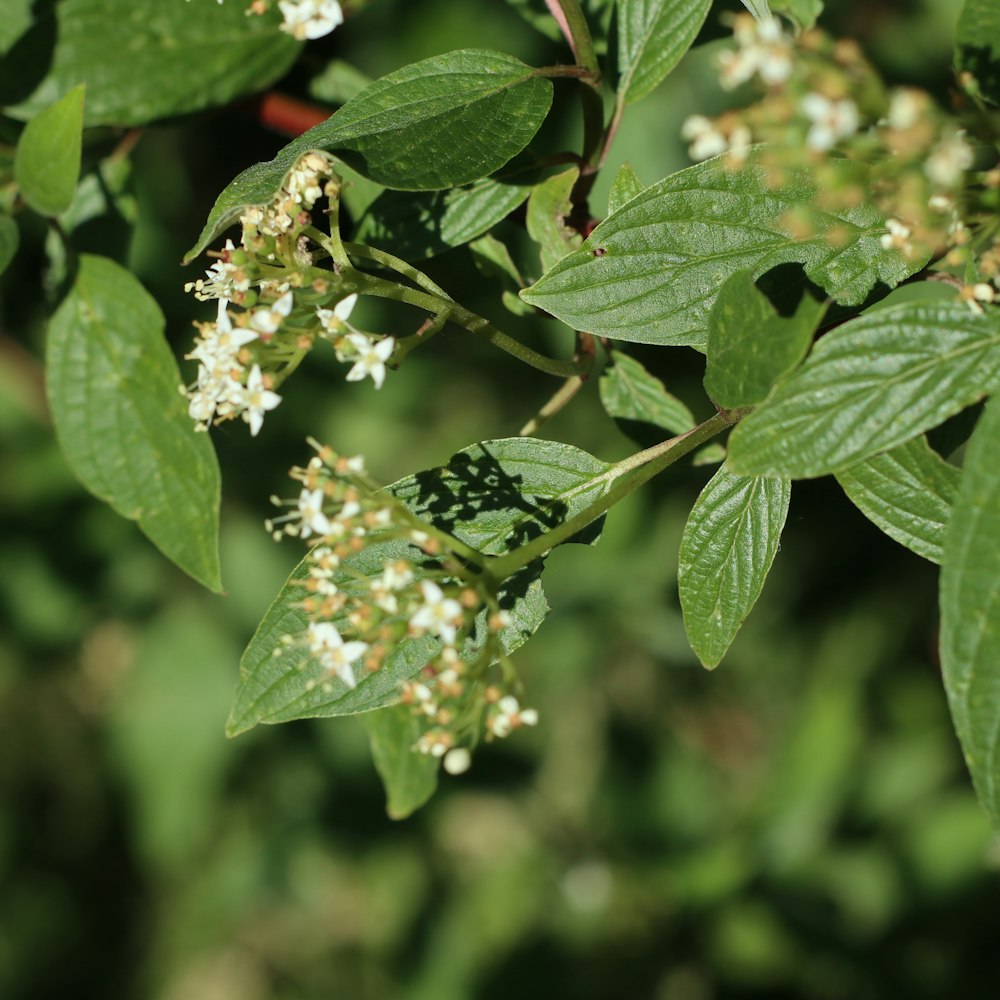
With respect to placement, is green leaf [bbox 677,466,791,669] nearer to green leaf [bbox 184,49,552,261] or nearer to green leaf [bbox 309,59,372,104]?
green leaf [bbox 184,49,552,261]

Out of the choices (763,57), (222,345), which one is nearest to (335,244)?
(222,345)

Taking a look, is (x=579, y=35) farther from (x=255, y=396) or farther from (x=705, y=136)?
(x=255, y=396)

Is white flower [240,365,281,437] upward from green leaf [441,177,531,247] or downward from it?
downward

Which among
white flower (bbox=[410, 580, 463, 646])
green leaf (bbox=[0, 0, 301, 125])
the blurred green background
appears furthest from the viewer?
the blurred green background

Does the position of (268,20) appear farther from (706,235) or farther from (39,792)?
(39,792)

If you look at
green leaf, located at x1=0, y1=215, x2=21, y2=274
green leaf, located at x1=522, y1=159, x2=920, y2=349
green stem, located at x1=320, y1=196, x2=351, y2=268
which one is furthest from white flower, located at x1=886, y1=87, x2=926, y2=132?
green leaf, located at x1=0, y1=215, x2=21, y2=274
